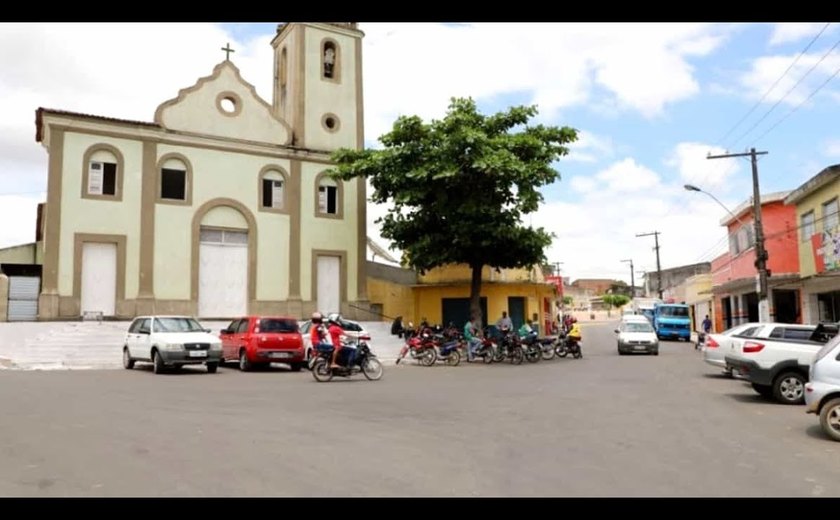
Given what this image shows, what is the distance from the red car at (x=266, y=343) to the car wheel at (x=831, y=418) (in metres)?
14.0

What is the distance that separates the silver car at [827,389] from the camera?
30.1 feet

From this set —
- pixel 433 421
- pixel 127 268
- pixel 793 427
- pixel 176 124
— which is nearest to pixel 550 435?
pixel 433 421

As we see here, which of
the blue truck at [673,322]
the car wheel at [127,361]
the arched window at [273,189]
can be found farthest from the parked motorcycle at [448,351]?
the blue truck at [673,322]

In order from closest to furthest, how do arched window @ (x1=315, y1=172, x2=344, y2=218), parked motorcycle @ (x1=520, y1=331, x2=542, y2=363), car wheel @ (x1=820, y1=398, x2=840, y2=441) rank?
car wheel @ (x1=820, y1=398, x2=840, y2=441) → parked motorcycle @ (x1=520, y1=331, x2=542, y2=363) → arched window @ (x1=315, y1=172, x2=344, y2=218)

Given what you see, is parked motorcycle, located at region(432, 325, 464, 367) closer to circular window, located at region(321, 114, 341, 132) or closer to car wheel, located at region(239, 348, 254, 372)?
car wheel, located at region(239, 348, 254, 372)

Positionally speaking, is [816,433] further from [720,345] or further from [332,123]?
[332,123]

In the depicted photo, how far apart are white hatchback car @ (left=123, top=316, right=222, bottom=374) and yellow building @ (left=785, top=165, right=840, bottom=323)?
845 inches

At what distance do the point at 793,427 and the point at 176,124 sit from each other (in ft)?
85.9

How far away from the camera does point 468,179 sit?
2641 cm

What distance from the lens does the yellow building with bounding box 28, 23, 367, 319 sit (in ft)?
88.6

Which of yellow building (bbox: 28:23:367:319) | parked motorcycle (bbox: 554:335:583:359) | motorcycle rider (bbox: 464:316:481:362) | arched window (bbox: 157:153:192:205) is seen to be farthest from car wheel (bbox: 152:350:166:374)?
parked motorcycle (bbox: 554:335:583:359)

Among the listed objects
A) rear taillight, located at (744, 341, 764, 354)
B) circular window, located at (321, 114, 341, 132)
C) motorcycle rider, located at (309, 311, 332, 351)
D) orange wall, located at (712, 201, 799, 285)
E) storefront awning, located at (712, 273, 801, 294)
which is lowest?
rear taillight, located at (744, 341, 764, 354)

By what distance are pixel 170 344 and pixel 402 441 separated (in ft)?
37.8

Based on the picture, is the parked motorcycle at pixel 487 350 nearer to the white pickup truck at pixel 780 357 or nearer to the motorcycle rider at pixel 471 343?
the motorcycle rider at pixel 471 343
